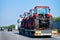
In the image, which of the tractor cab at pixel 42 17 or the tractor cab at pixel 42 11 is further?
the tractor cab at pixel 42 11

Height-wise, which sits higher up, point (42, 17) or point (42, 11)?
point (42, 11)

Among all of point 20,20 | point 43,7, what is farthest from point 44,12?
point 20,20

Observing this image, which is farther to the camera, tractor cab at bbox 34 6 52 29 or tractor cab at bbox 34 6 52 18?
tractor cab at bbox 34 6 52 18

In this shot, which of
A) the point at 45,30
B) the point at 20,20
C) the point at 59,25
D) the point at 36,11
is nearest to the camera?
the point at 45,30

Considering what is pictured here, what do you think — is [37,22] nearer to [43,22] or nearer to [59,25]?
[43,22]

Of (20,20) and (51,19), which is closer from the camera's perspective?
(51,19)

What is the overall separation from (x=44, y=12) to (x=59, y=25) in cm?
2214

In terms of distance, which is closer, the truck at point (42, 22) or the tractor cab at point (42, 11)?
the truck at point (42, 22)

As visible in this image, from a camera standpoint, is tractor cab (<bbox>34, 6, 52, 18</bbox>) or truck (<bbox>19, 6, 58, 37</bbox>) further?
tractor cab (<bbox>34, 6, 52, 18</bbox>)

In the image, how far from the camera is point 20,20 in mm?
45406

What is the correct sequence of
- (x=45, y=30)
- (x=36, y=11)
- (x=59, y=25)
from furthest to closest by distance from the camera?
(x=59, y=25)
(x=36, y=11)
(x=45, y=30)

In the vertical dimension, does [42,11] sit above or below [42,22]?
above

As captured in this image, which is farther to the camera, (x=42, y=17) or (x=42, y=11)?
(x=42, y=11)

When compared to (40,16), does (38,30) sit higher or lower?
lower
